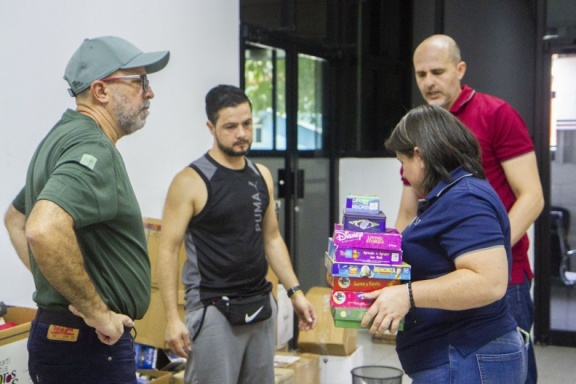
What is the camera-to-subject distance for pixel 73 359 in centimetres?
189

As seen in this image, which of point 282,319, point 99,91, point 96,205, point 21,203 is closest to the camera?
point 96,205

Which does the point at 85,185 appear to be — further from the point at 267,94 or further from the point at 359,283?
the point at 267,94

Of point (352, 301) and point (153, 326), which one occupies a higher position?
point (352, 301)

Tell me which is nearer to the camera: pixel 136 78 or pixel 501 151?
pixel 136 78

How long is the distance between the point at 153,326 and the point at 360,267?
5.54ft

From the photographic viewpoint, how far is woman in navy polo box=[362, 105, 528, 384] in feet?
5.43

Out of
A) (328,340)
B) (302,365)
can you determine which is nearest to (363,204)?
(302,365)

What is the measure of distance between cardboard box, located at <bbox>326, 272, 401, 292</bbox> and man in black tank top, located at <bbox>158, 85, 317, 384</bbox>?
1.10m

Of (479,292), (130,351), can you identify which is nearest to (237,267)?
(130,351)

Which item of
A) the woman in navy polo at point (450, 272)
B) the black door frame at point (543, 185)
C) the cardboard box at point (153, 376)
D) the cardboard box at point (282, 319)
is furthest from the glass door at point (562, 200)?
the woman in navy polo at point (450, 272)

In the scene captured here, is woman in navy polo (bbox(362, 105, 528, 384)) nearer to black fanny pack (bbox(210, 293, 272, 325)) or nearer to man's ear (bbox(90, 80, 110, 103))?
man's ear (bbox(90, 80, 110, 103))

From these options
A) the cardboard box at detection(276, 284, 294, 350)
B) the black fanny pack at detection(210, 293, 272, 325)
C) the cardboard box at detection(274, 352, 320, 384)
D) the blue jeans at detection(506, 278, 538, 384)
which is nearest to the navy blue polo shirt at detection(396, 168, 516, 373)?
the blue jeans at detection(506, 278, 538, 384)

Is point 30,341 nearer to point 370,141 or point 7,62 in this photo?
point 7,62

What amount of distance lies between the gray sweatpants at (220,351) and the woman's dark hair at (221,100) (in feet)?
2.51
